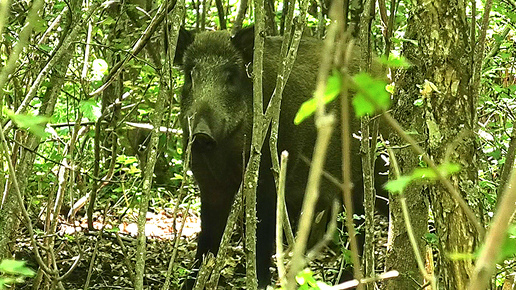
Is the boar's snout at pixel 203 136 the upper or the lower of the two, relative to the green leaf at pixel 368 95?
lower

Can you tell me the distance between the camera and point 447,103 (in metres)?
2.72

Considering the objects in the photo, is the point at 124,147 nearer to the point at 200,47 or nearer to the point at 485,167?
the point at 200,47

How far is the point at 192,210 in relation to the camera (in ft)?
24.7

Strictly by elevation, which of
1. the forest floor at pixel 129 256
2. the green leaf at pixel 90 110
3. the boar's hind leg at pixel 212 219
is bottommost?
the forest floor at pixel 129 256

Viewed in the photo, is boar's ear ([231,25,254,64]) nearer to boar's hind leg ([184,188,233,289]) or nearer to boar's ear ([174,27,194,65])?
boar's ear ([174,27,194,65])

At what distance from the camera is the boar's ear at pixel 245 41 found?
5492mm

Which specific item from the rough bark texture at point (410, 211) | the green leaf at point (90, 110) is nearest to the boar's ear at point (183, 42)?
the green leaf at point (90, 110)

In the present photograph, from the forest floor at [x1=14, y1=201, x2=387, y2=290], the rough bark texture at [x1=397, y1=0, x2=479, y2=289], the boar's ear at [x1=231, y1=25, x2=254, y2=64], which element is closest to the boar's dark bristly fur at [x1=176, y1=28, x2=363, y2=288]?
the boar's ear at [x1=231, y1=25, x2=254, y2=64]

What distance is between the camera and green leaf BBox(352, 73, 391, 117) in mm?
1083

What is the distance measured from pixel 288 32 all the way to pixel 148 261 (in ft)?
11.8

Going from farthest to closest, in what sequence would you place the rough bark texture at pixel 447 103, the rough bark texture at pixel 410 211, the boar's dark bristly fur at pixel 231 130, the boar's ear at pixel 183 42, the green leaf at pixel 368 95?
1. the boar's ear at pixel 183 42
2. the boar's dark bristly fur at pixel 231 130
3. the rough bark texture at pixel 410 211
4. the rough bark texture at pixel 447 103
5. the green leaf at pixel 368 95

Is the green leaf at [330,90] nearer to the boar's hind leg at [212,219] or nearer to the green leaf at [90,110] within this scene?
the green leaf at [90,110]

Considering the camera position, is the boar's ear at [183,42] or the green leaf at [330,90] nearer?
the green leaf at [330,90]

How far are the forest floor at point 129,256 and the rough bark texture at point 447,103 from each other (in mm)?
2078
